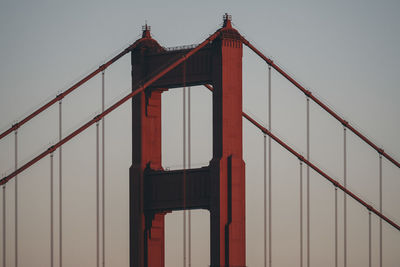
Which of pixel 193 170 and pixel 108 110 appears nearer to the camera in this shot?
pixel 108 110

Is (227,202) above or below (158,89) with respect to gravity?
below

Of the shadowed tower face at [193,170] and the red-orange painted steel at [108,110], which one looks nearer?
the red-orange painted steel at [108,110]

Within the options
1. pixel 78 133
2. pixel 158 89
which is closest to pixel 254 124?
pixel 158 89

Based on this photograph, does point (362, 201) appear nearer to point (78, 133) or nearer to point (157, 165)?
point (157, 165)

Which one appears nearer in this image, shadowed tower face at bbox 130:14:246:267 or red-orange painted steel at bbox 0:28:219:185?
red-orange painted steel at bbox 0:28:219:185

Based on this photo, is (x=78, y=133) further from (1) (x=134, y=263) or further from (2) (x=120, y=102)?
(1) (x=134, y=263)

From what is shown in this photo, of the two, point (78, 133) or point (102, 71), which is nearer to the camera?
point (78, 133)
